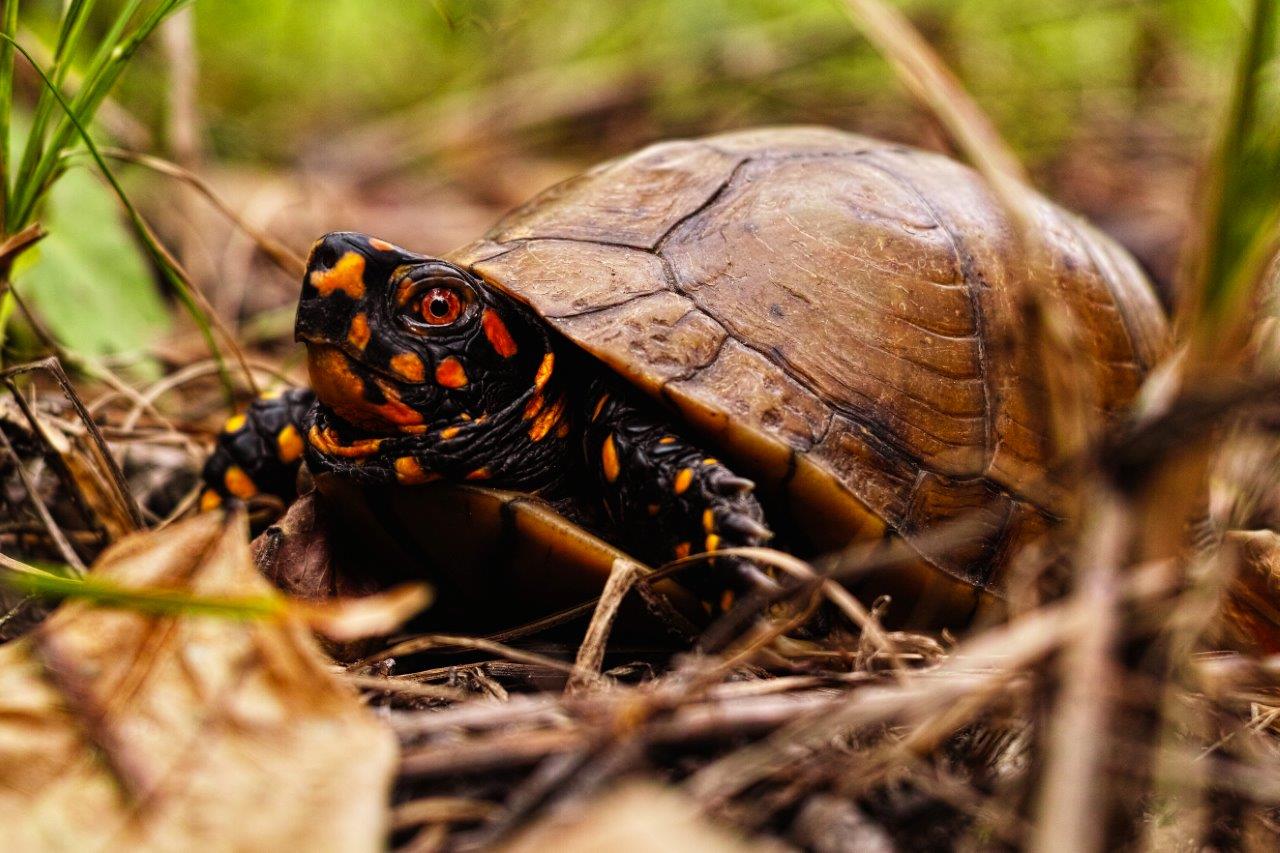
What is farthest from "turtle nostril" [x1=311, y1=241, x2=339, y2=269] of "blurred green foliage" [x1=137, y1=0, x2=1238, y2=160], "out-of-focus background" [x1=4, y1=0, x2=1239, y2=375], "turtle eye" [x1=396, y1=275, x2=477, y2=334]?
"blurred green foliage" [x1=137, y1=0, x2=1238, y2=160]

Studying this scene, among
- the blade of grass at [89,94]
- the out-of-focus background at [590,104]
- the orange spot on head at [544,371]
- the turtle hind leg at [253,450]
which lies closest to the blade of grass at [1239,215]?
the orange spot on head at [544,371]

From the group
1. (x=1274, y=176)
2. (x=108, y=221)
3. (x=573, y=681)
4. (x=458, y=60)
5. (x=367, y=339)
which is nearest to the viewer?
(x=1274, y=176)

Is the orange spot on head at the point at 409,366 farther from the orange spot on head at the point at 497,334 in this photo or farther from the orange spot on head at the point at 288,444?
the orange spot on head at the point at 288,444

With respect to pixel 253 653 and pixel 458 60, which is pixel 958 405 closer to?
pixel 253 653

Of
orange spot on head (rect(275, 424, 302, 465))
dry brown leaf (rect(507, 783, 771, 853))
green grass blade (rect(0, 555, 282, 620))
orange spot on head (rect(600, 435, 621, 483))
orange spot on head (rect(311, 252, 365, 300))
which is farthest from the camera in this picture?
orange spot on head (rect(275, 424, 302, 465))

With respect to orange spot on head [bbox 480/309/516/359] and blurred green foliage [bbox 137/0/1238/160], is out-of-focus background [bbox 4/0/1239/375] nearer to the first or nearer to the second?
blurred green foliage [bbox 137/0/1238/160]

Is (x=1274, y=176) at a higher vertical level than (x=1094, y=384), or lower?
higher

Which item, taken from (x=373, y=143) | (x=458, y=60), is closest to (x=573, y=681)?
(x=373, y=143)

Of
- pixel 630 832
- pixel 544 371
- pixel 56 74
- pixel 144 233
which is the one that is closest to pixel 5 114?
pixel 56 74
